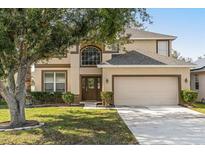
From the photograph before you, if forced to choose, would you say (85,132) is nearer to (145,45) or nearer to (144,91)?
(144,91)

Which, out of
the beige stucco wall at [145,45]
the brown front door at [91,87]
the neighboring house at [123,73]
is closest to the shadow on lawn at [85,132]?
the neighboring house at [123,73]

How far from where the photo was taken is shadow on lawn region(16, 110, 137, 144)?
1070cm

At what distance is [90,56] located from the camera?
26578 mm

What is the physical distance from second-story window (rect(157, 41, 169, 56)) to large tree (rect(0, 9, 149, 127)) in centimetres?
1416

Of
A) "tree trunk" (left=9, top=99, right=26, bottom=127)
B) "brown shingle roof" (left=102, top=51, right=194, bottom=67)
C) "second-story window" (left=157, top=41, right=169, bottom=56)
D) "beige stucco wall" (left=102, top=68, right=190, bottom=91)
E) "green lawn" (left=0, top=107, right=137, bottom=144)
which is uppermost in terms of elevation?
"second-story window" (left=157, top=41, right=169, bottom=56)

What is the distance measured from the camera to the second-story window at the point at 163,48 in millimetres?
28766

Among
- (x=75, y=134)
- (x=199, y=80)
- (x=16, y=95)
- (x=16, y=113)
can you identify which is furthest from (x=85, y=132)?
(x=199, y=80)

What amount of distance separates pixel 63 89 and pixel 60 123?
12.1 m

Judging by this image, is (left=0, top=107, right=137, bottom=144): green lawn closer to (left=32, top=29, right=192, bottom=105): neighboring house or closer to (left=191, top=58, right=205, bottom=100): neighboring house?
(left=32, top=29, right=192, bottom=105): neighboring house

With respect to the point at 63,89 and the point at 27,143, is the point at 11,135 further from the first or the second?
the point at 63,89

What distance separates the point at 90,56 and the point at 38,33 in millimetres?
14040

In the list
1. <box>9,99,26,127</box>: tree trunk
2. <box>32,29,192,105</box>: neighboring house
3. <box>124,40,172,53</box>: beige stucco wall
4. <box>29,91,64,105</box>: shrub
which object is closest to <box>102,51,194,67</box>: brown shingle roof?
<box>32,29,192,105</box>: neighboring house
